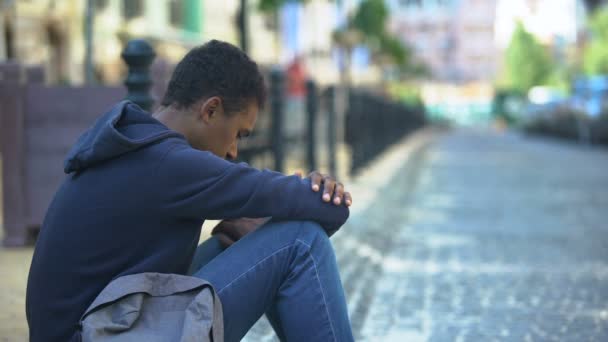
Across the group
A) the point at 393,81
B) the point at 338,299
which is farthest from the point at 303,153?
the point at 393,81

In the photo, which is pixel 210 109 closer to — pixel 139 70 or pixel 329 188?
pixel 329 188

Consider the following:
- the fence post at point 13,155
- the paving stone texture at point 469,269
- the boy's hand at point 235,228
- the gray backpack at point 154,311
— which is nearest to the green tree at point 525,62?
the paving stone texture at point 469,269

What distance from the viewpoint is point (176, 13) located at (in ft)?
115

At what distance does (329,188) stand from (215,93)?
0.45 m

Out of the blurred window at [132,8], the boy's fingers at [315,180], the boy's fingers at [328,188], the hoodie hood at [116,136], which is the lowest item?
the blurred window at [132,8]

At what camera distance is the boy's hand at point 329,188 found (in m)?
3.20

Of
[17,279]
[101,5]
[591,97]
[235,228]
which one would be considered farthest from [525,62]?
[235,228]

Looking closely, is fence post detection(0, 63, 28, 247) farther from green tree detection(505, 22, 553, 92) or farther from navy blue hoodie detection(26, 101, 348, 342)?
green tree detection(505, 22, 553, 92)

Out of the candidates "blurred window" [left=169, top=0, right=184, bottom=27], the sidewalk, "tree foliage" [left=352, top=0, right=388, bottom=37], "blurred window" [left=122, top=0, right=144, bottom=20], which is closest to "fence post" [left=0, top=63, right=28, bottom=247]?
the sidewalk

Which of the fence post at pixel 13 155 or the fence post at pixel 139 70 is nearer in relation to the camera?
the fence post at pixel 139 70

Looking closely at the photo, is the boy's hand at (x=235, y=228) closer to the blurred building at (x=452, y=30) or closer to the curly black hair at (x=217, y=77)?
the curly black hair at (x=217, y=77)

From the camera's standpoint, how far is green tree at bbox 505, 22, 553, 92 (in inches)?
3999

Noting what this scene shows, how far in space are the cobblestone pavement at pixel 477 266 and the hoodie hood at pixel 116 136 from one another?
170cm

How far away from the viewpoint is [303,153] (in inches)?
596
